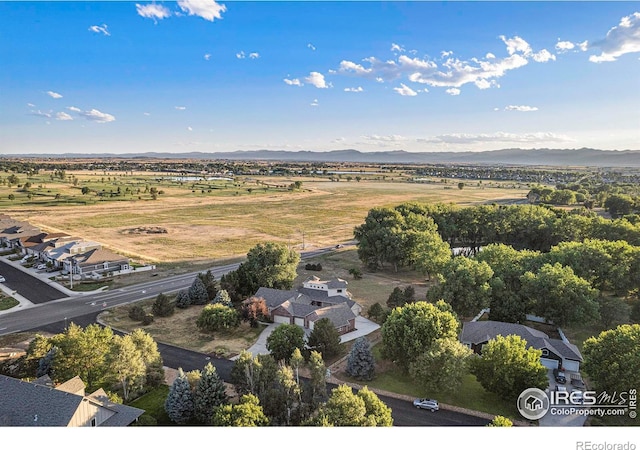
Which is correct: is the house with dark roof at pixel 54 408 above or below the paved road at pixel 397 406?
above

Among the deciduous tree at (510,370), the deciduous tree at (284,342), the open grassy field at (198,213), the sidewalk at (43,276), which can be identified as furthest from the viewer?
the open grassy field at (198,213)

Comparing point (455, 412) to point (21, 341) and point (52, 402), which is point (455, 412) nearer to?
point (52, 402)

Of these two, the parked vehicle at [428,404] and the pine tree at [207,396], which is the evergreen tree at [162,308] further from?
the parked vehicle at [428,404]

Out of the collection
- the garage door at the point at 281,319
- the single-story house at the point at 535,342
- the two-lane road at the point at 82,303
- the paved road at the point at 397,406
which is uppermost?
the single-story house at the point at 535,342

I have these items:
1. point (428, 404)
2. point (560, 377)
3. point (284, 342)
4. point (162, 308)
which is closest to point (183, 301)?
point (162, 308)

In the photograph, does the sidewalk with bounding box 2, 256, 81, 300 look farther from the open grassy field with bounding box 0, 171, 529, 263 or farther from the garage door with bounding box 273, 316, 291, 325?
the garage door with bounding box 273, 316, 291, 325

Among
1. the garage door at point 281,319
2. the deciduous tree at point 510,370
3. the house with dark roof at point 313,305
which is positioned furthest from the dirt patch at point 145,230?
the deciduous tree at point 510,370

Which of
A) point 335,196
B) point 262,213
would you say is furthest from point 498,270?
point 335,196

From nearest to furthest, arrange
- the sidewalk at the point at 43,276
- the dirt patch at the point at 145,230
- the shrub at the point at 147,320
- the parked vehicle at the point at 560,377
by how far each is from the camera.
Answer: the parked vehicle at the point at 560,377, the shrub at the point at 147,320, the sidewalk at the point at 43,276, the dirt patch at the point at 145,230
